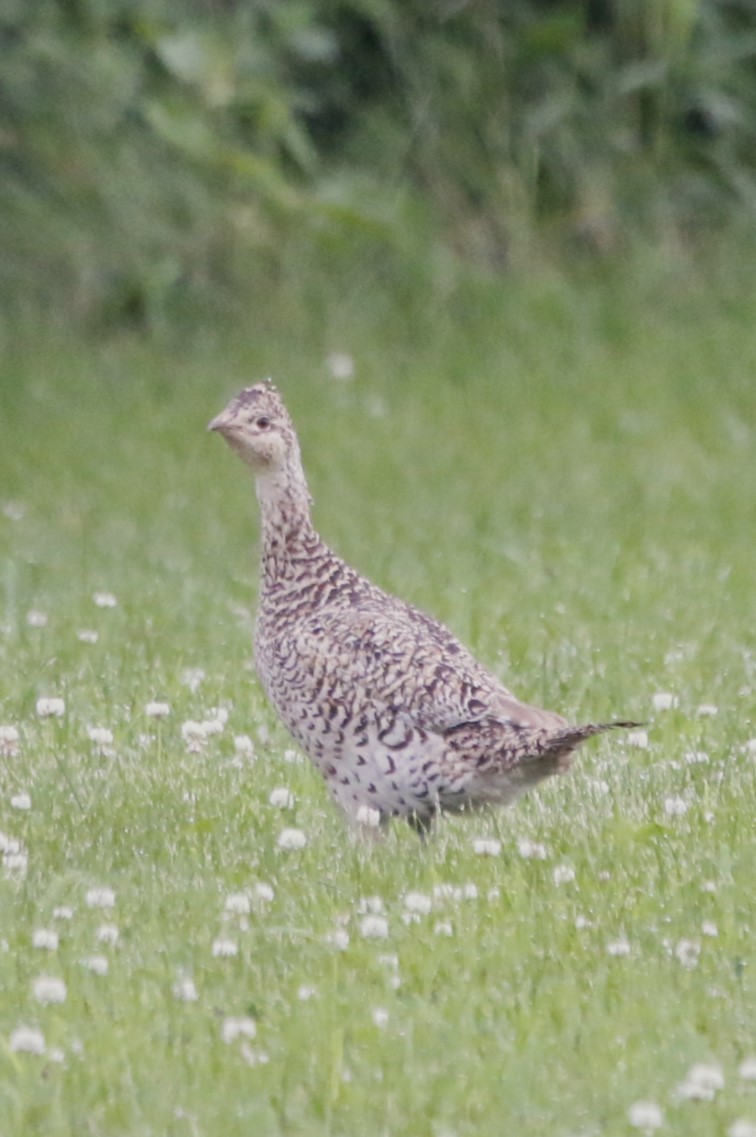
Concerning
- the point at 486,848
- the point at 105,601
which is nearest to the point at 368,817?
the point at 486,848

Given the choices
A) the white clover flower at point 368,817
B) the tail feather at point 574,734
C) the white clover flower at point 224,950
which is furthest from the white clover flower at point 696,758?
the white clover flower at point 224,950

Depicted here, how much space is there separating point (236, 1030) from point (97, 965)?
419 mm

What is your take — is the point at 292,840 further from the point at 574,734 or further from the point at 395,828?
the point at 574,734

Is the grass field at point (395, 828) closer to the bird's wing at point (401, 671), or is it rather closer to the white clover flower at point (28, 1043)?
the white clover flower at point (28, 1043)

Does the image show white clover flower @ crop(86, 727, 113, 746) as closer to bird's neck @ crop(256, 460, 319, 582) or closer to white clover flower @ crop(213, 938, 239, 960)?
bird's neck @ crop(256, 460, 319, 582)

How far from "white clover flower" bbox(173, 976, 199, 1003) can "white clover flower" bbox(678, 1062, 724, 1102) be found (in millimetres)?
930

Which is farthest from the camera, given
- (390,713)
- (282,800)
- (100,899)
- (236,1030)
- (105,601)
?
(105,601)

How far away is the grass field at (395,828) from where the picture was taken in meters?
4.05

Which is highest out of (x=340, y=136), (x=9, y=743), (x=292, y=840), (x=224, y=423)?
(x=340, y=136)

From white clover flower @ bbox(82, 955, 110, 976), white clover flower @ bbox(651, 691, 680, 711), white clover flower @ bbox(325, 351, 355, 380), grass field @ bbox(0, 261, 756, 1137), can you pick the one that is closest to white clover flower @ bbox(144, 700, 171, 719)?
grass field @ bbox(0, 261, 756, 1137)

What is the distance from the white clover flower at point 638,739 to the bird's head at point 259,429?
127cm

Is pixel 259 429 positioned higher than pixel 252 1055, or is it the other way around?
pixel 259 429

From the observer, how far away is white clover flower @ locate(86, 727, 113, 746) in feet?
20.1

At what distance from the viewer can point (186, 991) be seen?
432 cm
